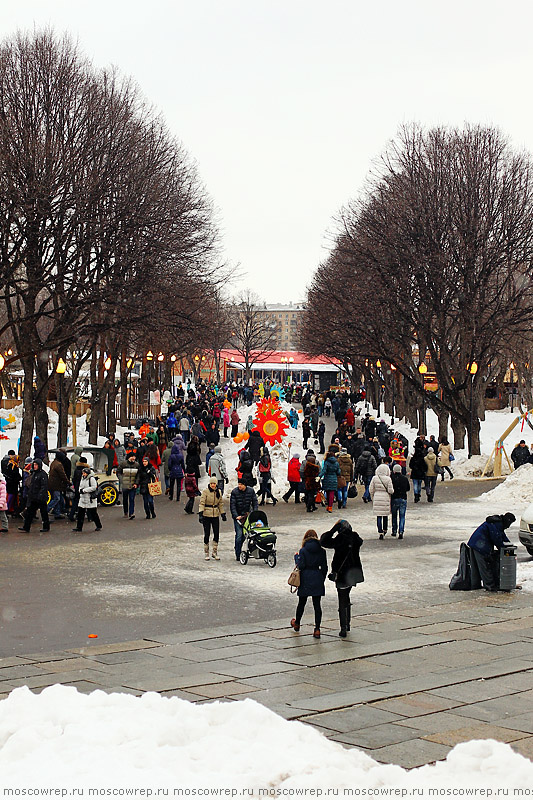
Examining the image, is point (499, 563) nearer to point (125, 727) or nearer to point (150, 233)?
point (125, 727)

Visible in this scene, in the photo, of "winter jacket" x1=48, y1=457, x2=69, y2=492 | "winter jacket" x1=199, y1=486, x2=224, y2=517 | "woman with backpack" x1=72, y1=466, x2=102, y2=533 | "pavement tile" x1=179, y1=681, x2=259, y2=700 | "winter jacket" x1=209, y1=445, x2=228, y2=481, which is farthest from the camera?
"winter jacket" x1=209, y1=445, x2=228, y2=481

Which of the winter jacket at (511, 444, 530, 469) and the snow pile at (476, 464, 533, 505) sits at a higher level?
the winter jacket at (511, 444, 530, 469)

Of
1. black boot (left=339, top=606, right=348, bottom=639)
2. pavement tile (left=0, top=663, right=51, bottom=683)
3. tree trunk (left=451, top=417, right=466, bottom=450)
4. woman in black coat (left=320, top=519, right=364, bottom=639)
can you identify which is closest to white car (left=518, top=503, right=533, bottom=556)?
woman in black coat (left=320, top=519, right=364, bottom=639)

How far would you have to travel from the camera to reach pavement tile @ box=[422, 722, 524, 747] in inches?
336

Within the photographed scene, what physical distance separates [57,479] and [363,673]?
557 inches

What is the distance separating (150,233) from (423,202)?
10402mm

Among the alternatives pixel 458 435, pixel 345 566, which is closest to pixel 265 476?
pixel 345 566

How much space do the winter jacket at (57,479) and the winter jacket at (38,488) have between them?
110 cm

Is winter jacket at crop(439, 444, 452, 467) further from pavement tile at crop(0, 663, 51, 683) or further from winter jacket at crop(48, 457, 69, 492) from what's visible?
Result: pavement tile at crop(0, 663, 51, 683)

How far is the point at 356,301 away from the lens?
45.8 metres

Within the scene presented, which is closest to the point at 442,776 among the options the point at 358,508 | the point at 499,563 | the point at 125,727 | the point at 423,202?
the point at 125,727

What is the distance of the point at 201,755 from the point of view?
7.23 m

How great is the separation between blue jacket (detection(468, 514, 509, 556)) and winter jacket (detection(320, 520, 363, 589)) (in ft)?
11.6

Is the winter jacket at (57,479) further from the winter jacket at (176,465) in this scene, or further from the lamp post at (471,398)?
the lamp post at (471,398)
